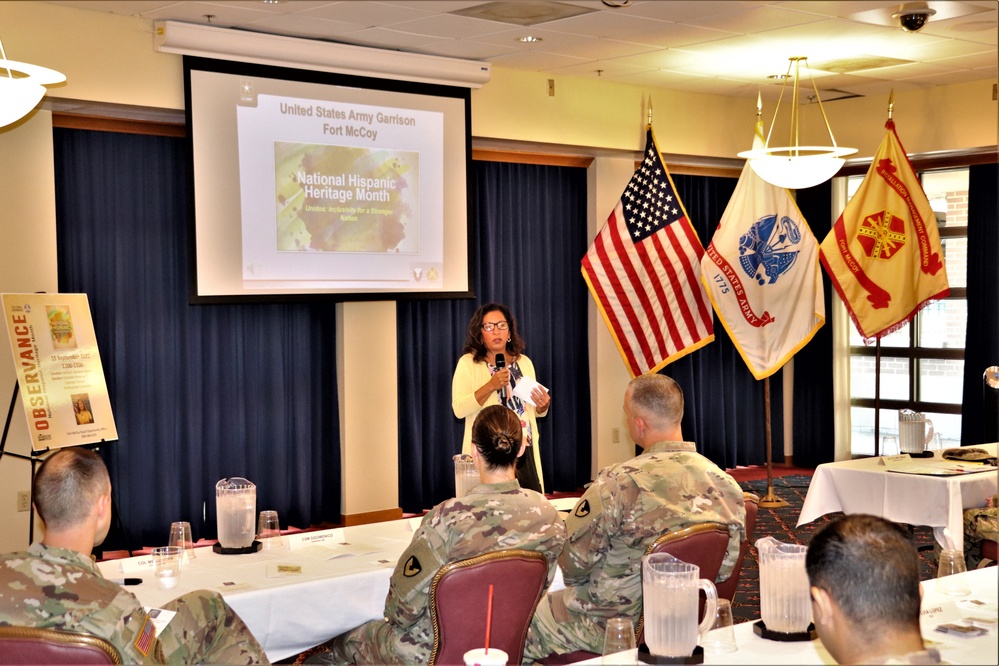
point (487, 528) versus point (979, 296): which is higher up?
point (979, 296)

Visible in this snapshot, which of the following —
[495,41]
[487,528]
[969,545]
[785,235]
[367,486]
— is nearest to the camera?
[487,528]

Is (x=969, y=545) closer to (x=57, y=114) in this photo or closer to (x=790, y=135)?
(x=790, y=135)

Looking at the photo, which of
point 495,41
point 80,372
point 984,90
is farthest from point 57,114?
point 984,90

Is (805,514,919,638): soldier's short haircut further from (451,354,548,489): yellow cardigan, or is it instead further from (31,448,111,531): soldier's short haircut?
(451,354,548,489): yellow cardigan

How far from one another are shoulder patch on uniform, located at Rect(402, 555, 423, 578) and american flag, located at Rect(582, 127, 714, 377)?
16.1 feet

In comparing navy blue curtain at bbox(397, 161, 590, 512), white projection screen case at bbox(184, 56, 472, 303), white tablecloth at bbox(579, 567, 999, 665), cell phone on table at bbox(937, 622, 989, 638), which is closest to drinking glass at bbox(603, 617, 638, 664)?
white tablecloth at bbox(579, 567, 999, 665)

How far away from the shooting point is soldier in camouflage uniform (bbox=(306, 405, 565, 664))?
309cm

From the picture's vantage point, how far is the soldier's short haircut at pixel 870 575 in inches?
77.3

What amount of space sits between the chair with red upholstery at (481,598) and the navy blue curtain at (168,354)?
374 cm

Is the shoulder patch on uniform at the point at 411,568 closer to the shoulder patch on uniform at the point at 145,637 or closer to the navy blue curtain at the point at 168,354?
the shoulder patch on uniform at the point at 145,637

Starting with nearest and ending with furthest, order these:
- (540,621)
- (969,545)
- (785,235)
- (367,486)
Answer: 1. (540,621)
2. (969,545)
3. (367,486)
4. (785,235)

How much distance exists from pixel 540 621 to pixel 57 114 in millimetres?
4368

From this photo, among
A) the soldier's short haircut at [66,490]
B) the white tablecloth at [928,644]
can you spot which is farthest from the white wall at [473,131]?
the white tablecloth at [928,644]

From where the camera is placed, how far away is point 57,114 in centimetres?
615
